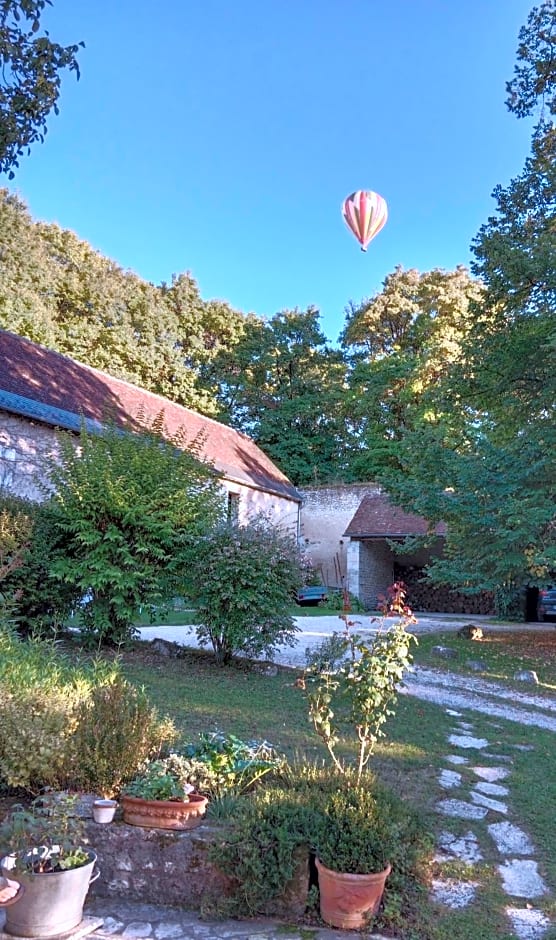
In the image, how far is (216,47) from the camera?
7.45m

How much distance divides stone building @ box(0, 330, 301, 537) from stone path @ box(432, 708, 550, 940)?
12.7 feet

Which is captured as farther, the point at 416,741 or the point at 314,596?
the point at 314,596

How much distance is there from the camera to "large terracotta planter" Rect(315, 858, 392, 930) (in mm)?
2346

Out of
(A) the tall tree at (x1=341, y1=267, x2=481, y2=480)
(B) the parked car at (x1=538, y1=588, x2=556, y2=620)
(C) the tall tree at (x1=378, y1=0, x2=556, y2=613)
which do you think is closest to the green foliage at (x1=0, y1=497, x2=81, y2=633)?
(C) the tall tree at (x1=378, y1=0, x2=556, y2=613)

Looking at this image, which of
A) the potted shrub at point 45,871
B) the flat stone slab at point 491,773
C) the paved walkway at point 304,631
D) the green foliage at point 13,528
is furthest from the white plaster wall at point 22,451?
the potted shrub at point 45,871

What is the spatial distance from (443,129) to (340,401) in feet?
60.2

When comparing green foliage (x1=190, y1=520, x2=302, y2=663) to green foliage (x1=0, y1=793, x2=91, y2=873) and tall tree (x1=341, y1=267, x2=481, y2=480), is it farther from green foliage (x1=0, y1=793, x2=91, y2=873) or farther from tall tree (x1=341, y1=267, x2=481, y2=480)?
tall tree (x1=341, y1=267, x2=481, y2=480)

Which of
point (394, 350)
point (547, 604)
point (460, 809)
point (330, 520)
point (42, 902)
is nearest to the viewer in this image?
point (42, 902)

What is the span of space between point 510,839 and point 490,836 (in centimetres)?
10

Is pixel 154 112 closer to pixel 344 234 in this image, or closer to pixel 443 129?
pixel 344 234

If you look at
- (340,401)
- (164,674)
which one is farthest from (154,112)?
(340,401)

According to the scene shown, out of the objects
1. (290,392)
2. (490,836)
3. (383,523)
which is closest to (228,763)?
(490,836)

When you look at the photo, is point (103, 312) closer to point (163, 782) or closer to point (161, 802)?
point (163, 782)

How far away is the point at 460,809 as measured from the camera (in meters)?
3.54
